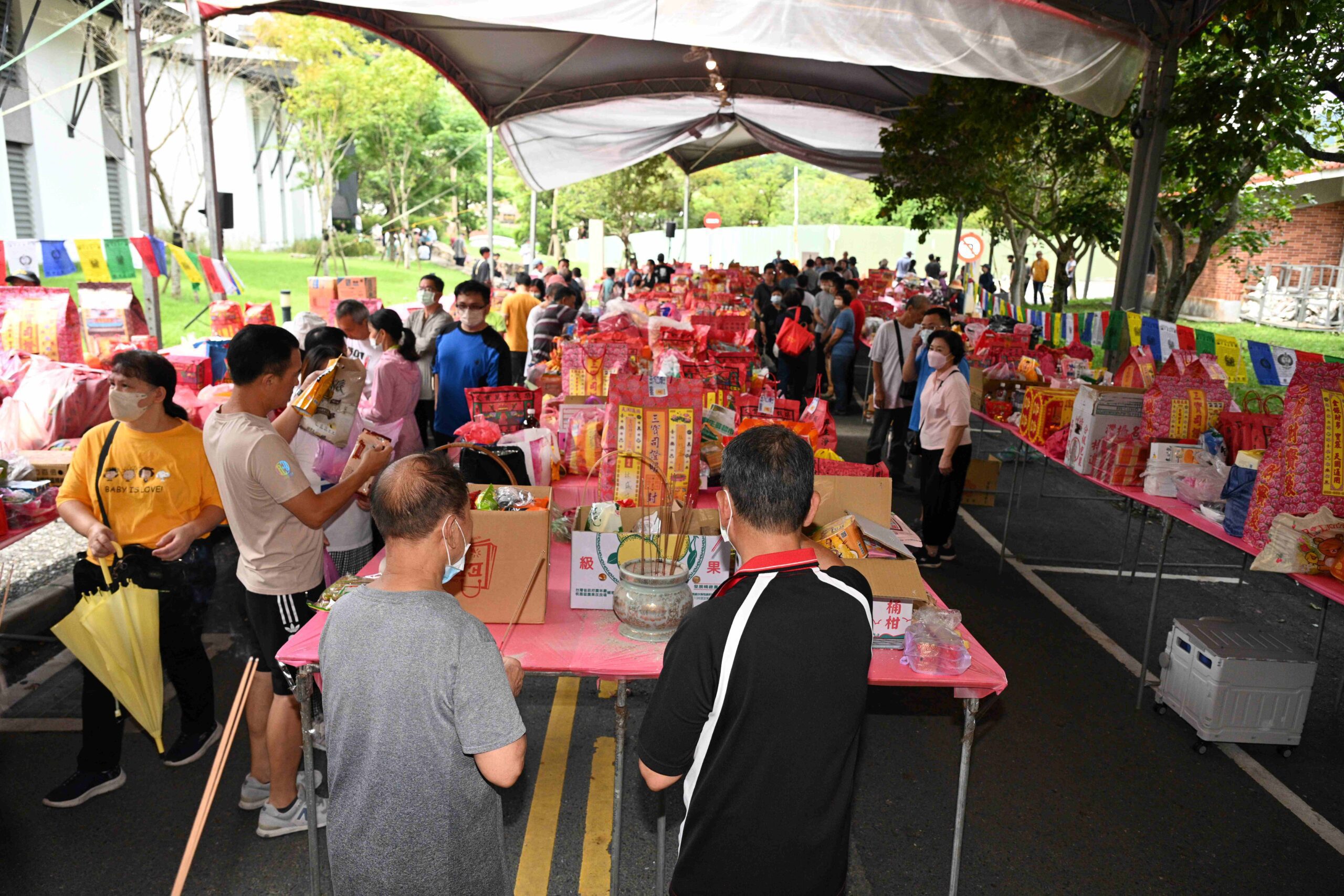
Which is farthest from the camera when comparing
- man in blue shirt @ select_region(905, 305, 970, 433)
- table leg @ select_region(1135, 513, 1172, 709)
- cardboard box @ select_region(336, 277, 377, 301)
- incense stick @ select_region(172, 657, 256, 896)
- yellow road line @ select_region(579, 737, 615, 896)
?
cardboard box @ select_region(336, 277, 377, 301)

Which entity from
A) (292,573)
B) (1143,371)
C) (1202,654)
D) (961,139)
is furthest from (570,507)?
(961,139)

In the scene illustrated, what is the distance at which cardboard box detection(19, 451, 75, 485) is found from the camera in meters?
4.68

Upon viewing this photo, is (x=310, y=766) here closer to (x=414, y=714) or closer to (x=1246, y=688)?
(x=414, y=714)

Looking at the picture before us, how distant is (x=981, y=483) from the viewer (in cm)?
836

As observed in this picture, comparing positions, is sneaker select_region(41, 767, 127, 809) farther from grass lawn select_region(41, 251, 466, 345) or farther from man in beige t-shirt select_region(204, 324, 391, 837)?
grass lawn select_region(41, 251, 466, 345)

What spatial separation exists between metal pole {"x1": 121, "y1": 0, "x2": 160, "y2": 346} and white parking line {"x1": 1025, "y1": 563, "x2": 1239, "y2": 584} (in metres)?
7.78

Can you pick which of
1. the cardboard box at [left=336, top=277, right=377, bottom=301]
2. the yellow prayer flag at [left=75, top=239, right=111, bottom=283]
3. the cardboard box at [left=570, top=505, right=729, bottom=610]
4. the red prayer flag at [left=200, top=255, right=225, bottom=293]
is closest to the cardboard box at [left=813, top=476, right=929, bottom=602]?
the cardboard box at [left=570, top=505, right=729, bottom=610]

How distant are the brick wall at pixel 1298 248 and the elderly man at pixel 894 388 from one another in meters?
18.8

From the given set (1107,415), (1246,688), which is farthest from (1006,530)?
(1246,688)

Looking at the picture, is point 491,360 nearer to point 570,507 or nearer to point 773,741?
point 570,507

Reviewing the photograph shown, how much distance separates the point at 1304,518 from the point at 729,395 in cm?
311

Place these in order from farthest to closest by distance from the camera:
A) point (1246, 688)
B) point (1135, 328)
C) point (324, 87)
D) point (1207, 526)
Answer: point (324, 87)
point (1135, 328)
point (1207, 526)
point (1246, 688)

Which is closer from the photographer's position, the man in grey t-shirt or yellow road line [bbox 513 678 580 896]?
the man in grey t-shirt

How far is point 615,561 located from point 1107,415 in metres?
4.00
